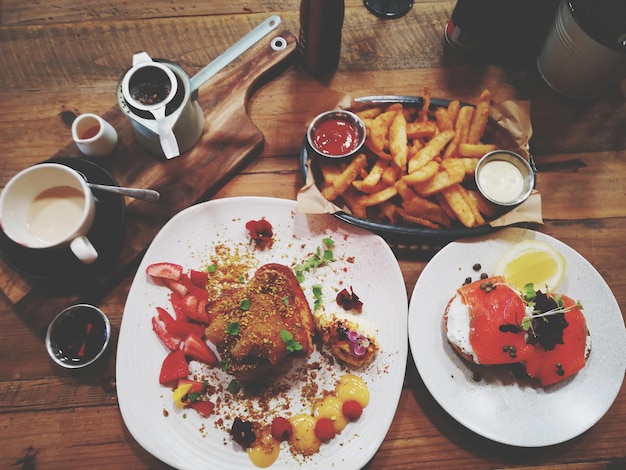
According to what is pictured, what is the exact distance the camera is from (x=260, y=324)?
2518 mm

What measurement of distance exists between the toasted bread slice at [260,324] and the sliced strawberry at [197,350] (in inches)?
3.9

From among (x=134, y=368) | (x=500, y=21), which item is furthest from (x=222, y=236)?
(x=500, y=21)

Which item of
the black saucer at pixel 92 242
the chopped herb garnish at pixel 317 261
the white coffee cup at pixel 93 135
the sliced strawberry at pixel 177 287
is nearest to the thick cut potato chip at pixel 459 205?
the chopped herb garnish at pixel 317 261

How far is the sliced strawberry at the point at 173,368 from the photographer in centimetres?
260

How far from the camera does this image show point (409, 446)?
8.77 feet

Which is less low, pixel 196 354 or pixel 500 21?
pixel 500 21

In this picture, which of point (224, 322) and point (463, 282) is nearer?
point (224, 322)

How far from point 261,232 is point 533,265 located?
1.54m

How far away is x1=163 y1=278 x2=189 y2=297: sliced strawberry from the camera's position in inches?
107

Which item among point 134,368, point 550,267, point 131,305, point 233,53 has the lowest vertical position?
point 134,368

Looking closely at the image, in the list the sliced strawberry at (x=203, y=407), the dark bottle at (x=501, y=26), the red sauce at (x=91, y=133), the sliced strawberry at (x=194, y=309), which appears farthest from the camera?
the dark bottle at (x=501, y=26)

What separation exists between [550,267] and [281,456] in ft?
5.83

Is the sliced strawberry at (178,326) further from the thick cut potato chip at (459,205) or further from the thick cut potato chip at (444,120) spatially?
the thick cut potato chip at (444,120)

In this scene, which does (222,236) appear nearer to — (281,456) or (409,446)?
(281,456)
